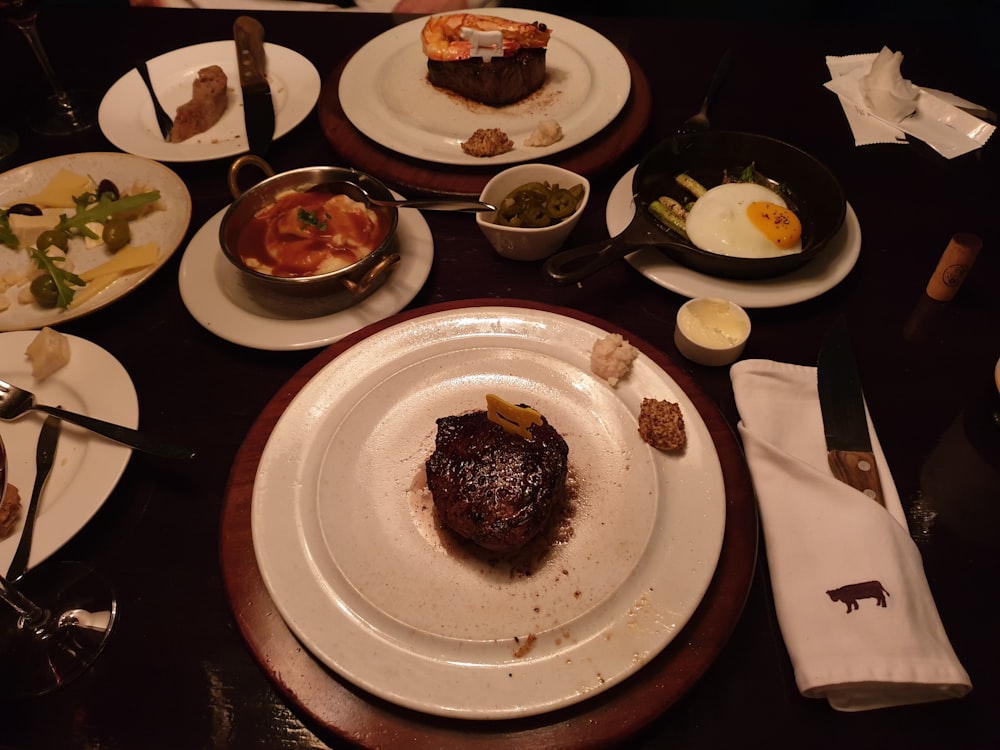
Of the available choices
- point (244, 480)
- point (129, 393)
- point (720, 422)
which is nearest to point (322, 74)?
point (129, 393)

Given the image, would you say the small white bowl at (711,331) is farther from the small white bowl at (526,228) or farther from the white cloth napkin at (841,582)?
the small white bowl at (526,228)

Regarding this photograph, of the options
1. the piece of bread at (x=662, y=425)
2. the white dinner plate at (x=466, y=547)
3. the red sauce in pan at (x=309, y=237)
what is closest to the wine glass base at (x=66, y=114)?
the red sauce in pan at (x=309, y=237)

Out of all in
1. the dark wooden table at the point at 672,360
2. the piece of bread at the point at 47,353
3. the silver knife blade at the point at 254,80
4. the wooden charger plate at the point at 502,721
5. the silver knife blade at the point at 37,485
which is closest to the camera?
the wooden charger plate at the point at 502,721

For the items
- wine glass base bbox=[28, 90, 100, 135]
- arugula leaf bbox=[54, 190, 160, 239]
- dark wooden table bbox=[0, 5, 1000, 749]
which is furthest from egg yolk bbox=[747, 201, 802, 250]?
wine glass base bbox=[28, 90, 100, 135]

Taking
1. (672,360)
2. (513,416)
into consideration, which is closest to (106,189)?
(513,416)

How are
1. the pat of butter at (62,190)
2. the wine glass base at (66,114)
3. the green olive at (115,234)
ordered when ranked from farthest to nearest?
1. the wine glass base at (66,114)
2. the pat of butter at (62,190)
3. the green olive at (115,234)

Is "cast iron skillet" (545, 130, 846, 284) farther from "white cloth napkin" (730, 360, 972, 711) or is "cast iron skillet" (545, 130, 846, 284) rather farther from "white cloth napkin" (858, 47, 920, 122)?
"white cloth napkin" (858, 47, 920, 122)

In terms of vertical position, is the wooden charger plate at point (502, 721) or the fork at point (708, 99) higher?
the fork at point (708, 99)
